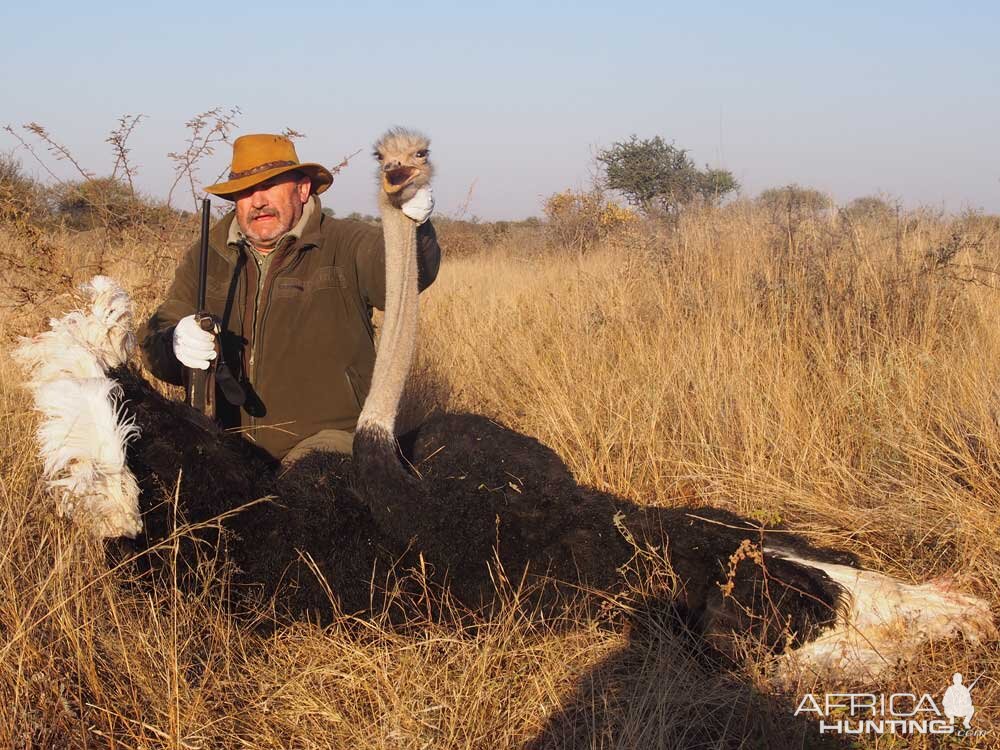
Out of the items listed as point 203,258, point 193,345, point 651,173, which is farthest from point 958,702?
point 651,173

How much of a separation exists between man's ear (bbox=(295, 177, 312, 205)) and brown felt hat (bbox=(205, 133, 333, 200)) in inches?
3.3

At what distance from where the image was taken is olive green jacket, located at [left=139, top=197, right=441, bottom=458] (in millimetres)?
4223

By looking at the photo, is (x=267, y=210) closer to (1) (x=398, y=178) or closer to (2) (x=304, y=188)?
(2) (x=304, y=188)

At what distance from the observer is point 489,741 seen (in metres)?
2.58

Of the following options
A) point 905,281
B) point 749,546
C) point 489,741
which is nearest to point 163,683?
point 489,741

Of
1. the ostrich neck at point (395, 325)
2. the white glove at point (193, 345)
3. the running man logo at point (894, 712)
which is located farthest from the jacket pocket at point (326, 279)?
the running man logo at point (894, 712)

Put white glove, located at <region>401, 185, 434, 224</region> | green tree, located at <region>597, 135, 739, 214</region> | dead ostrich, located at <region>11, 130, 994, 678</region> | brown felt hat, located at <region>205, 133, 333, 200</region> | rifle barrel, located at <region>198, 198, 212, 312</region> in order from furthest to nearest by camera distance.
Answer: green tree, located at <region>597, 135, 739, 214</region>
brown felt hat, located at <region>205, 133, 333, 200</region>
rifle barrel, located at <region>198, 198, 212, 312</region>
white glove, located at <region>401, 185, 434, 224</region>
dead ostrich, located at <region>11, 130, 994, 678</region>

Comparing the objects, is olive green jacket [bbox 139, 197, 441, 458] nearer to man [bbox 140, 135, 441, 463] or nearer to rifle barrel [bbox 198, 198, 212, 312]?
man [bbox 140, 135, 441, 463]

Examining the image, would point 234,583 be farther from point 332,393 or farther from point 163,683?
point 332,393

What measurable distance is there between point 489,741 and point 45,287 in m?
3.50

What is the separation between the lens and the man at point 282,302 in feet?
13.8

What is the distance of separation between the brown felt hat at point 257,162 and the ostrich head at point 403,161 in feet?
4.21

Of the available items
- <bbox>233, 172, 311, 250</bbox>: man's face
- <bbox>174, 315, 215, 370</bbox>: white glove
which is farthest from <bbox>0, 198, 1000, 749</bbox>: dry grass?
<bbox>233, 172, 311, 250</bbox>: man's face

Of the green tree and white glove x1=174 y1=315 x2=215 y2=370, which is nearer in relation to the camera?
white glove x1=174 y1=315 x2=215 y2=370
